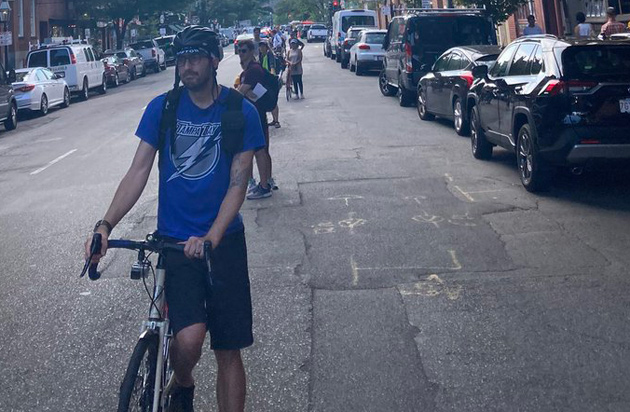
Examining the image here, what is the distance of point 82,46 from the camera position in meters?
34.6

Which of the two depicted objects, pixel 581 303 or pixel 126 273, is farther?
pixel 126 273

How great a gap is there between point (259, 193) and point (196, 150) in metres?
7.12

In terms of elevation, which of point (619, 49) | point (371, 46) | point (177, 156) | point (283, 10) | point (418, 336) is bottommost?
point (418, 336)

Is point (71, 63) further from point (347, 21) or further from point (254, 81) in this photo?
point (254, 81)

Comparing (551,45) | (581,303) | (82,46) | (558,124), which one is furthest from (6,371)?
(82,46)

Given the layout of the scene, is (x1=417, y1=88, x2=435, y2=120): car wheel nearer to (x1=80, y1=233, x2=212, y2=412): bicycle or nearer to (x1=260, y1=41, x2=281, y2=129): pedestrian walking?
(x1=260, y1=41, x2=281, y2=129): pedestrian walking

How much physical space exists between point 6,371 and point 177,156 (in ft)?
7.76

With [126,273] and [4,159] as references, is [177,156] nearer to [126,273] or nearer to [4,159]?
[126,273]

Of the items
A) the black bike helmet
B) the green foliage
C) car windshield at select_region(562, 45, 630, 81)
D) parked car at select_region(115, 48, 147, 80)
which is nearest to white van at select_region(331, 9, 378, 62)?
parked car at select_region(115, 48, 147, 80)

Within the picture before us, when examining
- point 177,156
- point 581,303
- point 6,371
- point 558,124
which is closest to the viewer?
point 177,156

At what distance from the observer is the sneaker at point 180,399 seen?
442 cm

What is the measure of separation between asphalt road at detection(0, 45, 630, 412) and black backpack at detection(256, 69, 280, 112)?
3.60 ft

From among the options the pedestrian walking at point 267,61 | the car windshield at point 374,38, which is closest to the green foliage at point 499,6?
the car windshield at point 374,38

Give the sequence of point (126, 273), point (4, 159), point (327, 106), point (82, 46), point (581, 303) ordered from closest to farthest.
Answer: point (581, 303) → point (126, 273) → point (4, 159) → point (327, 106) → point (82, 46)
